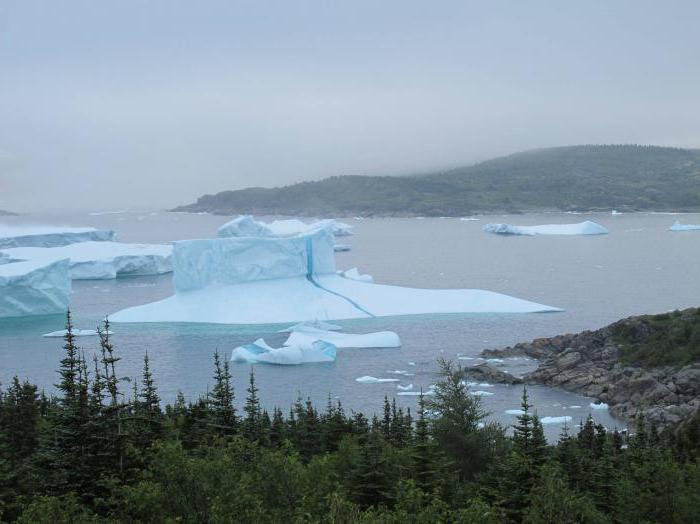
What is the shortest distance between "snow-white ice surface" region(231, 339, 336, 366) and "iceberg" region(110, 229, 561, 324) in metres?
6.43

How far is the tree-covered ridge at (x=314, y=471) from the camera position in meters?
8.61

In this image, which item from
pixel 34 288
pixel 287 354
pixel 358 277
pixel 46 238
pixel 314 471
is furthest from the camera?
pixel 46 238

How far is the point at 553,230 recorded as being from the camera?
8531 cm

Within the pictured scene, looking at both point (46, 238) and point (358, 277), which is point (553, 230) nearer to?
point (358, 277)

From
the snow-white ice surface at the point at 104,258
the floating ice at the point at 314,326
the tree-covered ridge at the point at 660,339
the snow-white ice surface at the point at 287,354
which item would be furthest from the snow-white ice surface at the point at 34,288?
the tree-covered ridge at the point at 660,339

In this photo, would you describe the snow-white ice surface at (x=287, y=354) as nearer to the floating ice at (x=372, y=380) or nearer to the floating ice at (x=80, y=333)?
the floating ice at (x=372, y=380)

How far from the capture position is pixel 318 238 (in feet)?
129

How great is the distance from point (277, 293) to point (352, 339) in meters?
7.51

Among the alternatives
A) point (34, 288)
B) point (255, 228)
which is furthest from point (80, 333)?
point (255, 228)

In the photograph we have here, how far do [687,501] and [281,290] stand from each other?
27.6 m

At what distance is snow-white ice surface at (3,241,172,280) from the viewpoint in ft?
170

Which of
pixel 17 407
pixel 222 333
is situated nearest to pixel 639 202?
pixel 222 333

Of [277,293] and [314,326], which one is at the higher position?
[277,293]

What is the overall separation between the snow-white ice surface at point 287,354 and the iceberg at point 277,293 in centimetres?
643
